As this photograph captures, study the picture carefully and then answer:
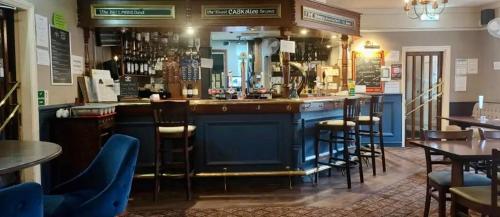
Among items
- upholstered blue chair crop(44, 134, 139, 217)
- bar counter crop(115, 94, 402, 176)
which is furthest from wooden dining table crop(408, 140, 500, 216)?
upholstered blue chair crop(44, 134, 139, 217)

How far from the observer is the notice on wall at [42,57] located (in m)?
3.75

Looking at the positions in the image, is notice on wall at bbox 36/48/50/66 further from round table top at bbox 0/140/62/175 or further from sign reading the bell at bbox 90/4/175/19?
round table top at bbox 0/140/62/175

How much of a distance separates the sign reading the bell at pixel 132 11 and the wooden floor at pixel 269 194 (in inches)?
77.8

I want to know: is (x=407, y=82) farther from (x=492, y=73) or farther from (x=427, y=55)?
(x=492, y=73)

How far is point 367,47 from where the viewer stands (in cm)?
757

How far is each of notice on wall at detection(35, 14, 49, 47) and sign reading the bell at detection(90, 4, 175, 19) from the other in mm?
992

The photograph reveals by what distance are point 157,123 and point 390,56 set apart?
511cm

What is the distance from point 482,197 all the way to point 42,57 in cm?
376

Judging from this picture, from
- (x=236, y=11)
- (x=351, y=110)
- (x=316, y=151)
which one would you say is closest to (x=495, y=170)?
(x=351, y=110)

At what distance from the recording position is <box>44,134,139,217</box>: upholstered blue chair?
219 centimetres

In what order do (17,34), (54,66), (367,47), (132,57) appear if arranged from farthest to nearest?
1. (367,47)
2. (132,57)
3. (54,66)
4. (17,34)

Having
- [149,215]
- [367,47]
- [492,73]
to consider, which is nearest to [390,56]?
[367,47]

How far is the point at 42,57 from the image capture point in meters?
3.83

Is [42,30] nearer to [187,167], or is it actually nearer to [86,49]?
[86,49]
